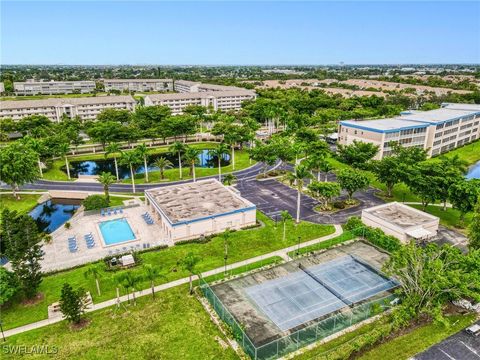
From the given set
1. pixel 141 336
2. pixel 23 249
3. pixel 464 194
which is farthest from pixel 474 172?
pixel 23 249

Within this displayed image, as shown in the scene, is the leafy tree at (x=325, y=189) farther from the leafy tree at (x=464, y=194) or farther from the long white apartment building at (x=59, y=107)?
the long white apartment building at (x=59, y=107)

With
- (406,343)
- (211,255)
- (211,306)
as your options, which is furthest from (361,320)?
(211,255)

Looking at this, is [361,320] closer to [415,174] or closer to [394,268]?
[394,268]

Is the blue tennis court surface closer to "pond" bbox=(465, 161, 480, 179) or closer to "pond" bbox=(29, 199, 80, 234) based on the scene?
"pond" bbox=(29, 199, 80, 234)

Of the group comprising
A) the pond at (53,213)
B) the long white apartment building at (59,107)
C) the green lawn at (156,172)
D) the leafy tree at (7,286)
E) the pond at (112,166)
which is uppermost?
the long white apartment building at (59,107)

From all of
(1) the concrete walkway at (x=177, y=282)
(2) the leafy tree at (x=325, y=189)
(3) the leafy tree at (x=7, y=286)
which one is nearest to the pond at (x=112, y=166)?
(2) the leafy tree at (x=325, y=189)

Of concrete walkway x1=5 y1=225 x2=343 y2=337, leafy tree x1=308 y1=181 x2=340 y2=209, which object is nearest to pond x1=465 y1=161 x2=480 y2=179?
leafy tree x1=308 y1=181 x2=340 y2=209
